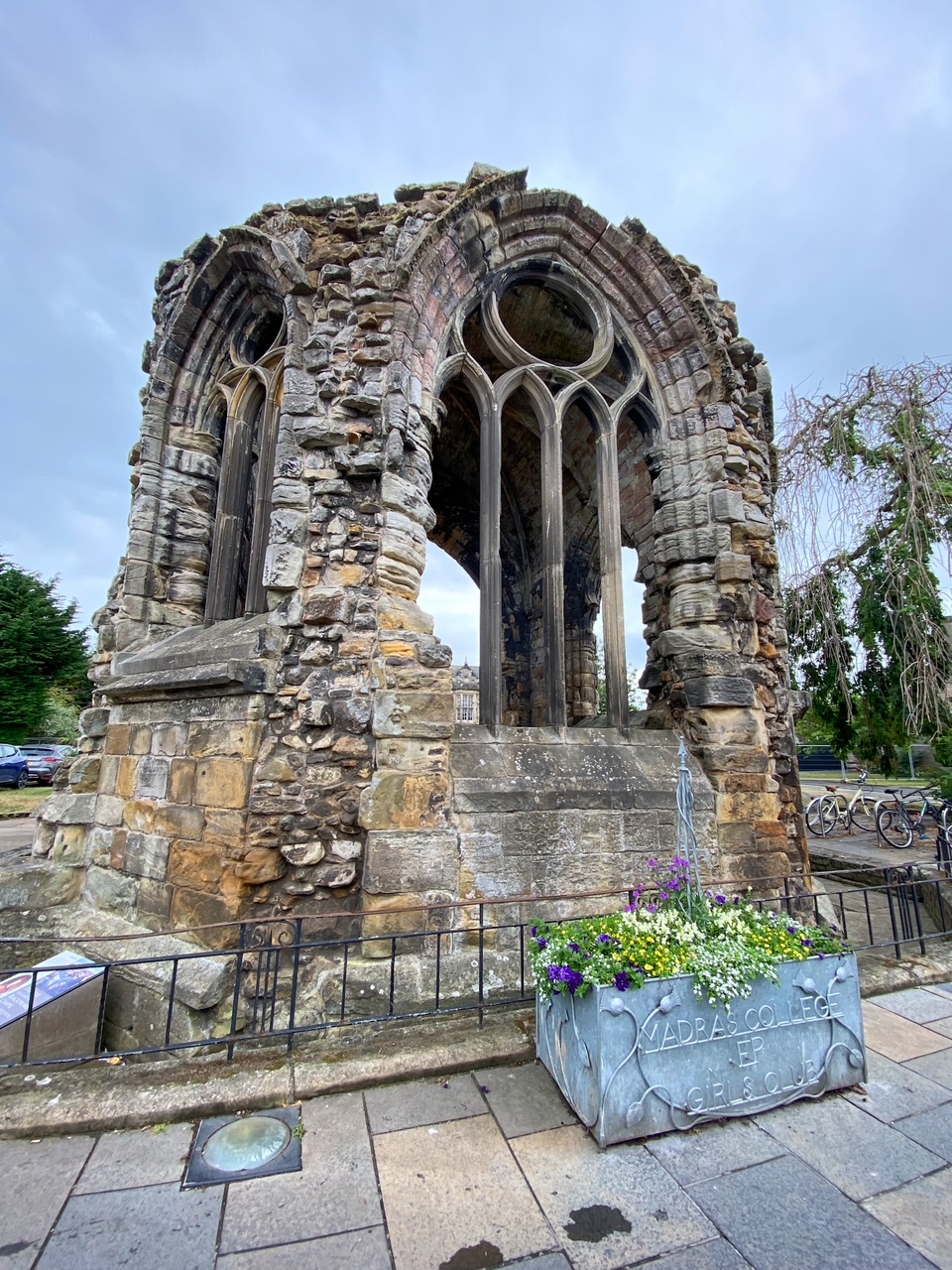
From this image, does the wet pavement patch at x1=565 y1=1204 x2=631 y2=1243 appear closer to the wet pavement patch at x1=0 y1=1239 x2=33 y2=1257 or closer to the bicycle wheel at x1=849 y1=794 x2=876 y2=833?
the wet pavement patch at x1=0 y1=1239 x2=33 y2=1257

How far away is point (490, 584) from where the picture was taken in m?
4.83

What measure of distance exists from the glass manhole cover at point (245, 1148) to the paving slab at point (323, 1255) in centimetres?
33

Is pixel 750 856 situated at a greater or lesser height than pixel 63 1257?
greater

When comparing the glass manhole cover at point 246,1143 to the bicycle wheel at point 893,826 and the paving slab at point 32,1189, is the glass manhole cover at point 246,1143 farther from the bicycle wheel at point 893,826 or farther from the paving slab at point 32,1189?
the bicycle wheel at point 893,826

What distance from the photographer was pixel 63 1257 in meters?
1.73

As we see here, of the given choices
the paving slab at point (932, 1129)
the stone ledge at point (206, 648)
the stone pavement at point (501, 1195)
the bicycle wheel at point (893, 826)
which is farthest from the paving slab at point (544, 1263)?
the bicycle wheel at point (893, 826)

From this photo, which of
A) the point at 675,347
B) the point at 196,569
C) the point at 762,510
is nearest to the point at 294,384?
the point at 196,569

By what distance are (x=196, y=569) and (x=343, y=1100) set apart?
460 cm

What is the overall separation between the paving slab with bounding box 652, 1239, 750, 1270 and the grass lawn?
47.3 ft

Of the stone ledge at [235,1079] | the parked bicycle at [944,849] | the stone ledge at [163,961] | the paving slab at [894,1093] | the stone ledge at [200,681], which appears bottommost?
the paving slab at [894,1093]

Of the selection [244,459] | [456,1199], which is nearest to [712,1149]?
[456,1199]

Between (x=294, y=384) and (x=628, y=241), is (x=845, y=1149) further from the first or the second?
(x=628, y=241)

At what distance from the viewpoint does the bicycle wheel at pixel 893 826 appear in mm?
9391

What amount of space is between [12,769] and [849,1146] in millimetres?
23943
